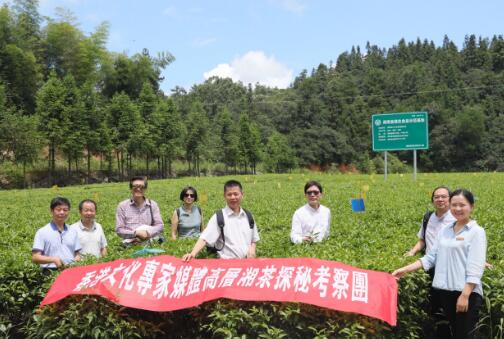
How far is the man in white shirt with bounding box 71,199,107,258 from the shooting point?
560cm

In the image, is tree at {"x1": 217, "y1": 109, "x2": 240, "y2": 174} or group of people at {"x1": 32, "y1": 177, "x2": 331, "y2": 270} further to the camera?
tree at {"x1": 217, "y1": 109, "x2": 240, "y2": 174}

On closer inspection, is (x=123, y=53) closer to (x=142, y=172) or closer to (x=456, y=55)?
(x=142, y=172)

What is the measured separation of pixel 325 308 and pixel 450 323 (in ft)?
3.87

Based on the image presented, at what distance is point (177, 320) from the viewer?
4.44 meters

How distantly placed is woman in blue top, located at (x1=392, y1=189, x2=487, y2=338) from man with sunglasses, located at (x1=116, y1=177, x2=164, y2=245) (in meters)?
3.66

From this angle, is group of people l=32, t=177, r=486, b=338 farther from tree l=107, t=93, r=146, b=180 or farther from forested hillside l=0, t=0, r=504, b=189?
tree l=107, t=93, r=146, b=180

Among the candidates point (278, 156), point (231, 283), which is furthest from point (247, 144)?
point (231, 283)

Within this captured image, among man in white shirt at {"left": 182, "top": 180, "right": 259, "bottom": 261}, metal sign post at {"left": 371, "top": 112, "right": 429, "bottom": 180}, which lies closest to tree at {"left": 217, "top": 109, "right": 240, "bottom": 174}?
metal sign post at {"left": 371, "top": 112, "right": 429, "bottom": 180}

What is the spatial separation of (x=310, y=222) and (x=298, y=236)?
25 cm

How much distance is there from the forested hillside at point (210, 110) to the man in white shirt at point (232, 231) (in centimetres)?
2982

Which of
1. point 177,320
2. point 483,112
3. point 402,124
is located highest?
point 483,112

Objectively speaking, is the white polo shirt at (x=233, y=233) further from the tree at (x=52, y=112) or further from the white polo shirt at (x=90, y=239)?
the tree at (x=52, y=112)

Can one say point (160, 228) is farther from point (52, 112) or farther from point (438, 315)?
point (52, 112)

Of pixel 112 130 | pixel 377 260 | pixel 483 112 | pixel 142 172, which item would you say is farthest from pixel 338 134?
pixel 377 260
